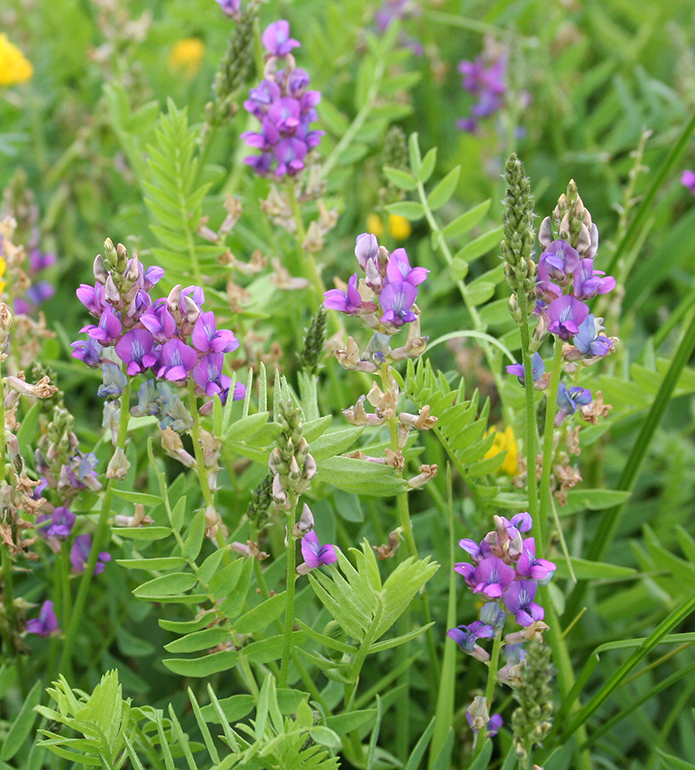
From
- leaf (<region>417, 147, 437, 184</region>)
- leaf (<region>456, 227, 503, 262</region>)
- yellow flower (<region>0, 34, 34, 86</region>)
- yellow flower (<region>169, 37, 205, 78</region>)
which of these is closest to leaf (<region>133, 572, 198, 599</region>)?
leaf (<region>456, 227, 503, 262</region>)

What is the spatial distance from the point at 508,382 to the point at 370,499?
0.30 metres

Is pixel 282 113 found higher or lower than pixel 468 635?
higher

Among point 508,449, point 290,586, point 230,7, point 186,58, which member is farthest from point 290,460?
point 186,58

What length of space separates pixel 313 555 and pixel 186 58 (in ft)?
7.53

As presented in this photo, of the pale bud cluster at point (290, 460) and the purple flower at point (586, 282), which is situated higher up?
the purple flower at point (586, 282)

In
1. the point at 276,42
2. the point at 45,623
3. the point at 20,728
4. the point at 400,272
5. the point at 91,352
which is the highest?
the point at 276,42

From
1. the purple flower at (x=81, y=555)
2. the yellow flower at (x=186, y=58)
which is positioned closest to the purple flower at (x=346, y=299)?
the purple flower at (x=81, y=555)

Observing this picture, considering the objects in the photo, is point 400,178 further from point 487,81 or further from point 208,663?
point 487,81

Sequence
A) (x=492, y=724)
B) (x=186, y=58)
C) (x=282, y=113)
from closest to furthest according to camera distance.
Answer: (x=492, y=724), (x=282, y=113), (x=186, y=58)

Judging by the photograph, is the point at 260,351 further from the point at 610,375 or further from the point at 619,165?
the point at 619,165

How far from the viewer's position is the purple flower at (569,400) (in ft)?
3.70

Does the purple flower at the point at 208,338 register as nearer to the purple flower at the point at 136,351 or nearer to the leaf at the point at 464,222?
the purple flower at the point at 136,351

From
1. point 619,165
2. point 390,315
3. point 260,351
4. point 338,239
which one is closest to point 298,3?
point 338,239

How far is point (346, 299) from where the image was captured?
1028mm
